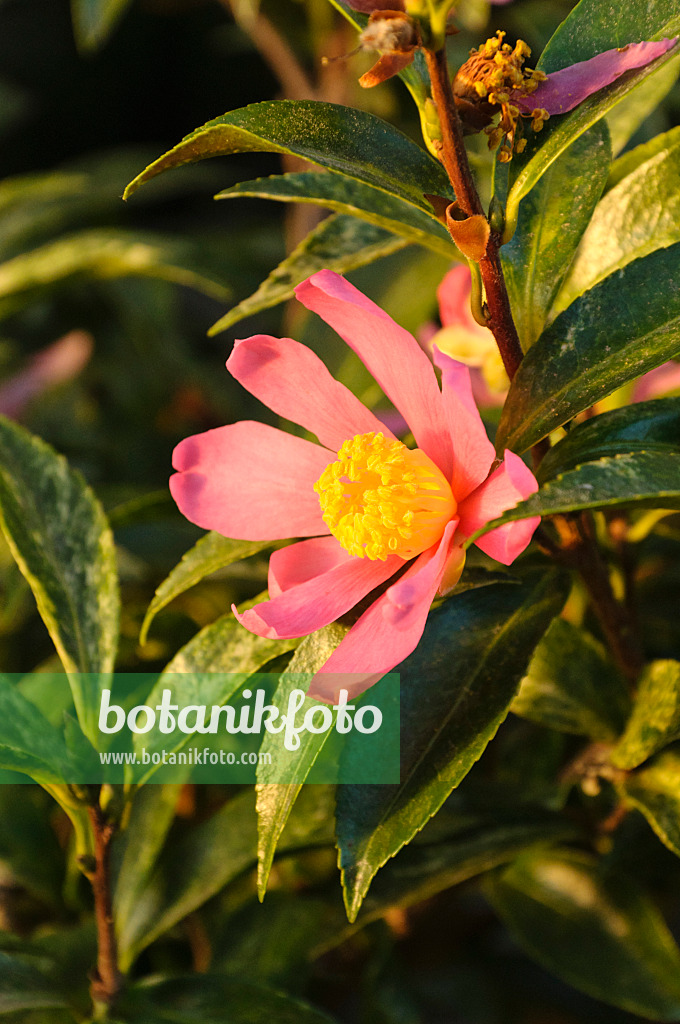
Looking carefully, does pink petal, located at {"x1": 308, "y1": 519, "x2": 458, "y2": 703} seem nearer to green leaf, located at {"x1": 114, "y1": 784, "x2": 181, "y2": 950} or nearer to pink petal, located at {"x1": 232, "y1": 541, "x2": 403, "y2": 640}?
pink petal, located at {"x1": 232, "y1": 541, "x2": 403, "y2": 640}

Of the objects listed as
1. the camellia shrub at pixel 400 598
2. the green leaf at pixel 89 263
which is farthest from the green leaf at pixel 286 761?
the green leaf at pixel 89 263

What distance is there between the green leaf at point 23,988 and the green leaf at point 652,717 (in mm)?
366

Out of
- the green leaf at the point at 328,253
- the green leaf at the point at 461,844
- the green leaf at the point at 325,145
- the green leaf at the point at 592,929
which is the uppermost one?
the green leaf at the point at 325,145

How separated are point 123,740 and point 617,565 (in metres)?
0.33

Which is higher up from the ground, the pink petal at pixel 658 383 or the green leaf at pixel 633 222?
the green leaf at pixel 633 222

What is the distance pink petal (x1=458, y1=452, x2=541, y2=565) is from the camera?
332 millimetres

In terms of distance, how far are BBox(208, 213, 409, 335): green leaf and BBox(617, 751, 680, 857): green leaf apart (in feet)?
1.16

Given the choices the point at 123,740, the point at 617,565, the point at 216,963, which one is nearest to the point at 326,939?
the point at 216,963

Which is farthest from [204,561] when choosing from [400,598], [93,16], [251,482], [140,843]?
[93,16]

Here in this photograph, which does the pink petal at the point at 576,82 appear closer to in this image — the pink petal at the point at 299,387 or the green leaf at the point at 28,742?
the pink petal at the point at 299,387

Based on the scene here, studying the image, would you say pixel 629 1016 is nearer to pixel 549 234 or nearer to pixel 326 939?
pixel 326 939

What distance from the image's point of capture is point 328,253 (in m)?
0.55

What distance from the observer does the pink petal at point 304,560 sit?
1.40ft

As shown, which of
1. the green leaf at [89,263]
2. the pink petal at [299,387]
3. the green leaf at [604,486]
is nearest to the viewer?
the green leaf at [604,486]
